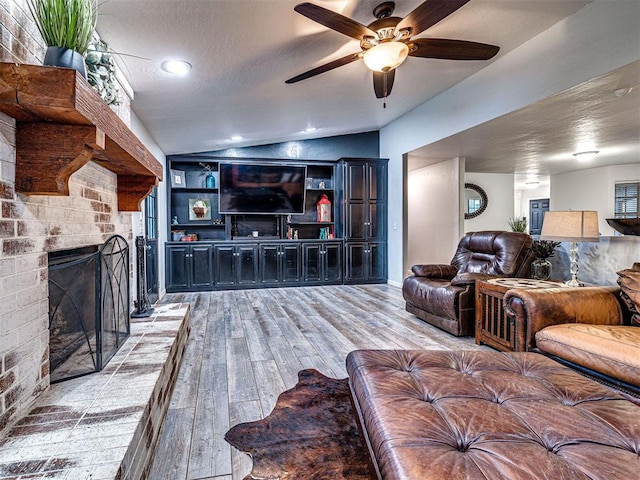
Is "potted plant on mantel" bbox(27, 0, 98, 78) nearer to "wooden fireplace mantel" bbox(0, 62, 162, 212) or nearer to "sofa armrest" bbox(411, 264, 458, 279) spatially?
"wooden fireplace mantel" bbox(0, 62, 162, 212)

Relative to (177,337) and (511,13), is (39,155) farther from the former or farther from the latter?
(511,13)

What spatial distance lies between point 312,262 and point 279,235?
82 cm

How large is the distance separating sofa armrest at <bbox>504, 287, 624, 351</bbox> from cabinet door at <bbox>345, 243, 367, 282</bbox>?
157 inches

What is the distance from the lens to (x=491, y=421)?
3.53 feet

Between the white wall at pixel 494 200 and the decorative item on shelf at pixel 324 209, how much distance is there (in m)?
3.57

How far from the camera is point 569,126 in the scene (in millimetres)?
4051

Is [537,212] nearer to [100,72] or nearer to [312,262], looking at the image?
[312,262]

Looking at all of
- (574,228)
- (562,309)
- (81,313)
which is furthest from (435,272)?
(81,313)

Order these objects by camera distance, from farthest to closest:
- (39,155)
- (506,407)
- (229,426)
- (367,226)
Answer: (367,226) → (229,426) → (39,155) → (506,407)

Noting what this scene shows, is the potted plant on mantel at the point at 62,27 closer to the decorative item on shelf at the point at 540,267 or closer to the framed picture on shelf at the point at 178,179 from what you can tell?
the decorative item on shelf at the point at 540,267

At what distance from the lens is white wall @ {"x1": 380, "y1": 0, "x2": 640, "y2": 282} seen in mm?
2488

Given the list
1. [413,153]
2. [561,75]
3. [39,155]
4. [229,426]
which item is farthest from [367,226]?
[39,155]

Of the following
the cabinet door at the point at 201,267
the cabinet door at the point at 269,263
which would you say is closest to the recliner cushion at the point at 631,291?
the cabinet door at the point at 269,263

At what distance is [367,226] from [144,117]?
391cm
